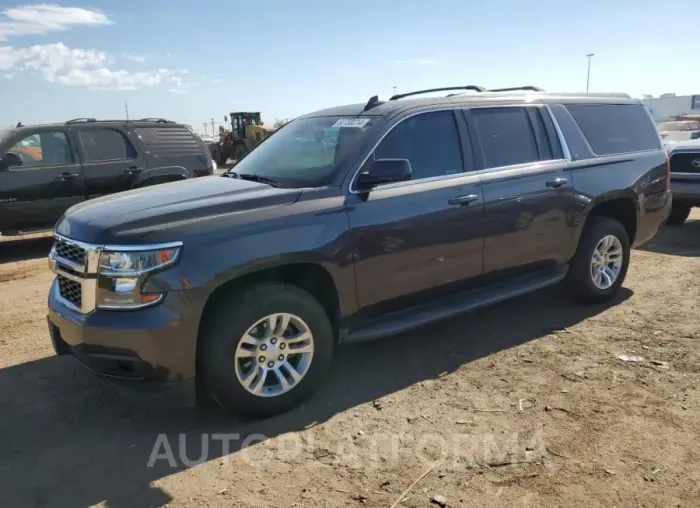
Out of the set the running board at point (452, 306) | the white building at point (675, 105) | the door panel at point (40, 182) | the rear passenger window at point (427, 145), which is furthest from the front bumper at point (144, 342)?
the white building at point (675, 105)

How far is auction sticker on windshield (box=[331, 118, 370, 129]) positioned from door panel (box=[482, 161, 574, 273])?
105cm

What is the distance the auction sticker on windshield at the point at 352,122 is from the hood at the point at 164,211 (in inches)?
33.1

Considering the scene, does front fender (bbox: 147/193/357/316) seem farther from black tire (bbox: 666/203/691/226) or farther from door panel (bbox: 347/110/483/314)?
black tire (bbox: 666/203/691/226)

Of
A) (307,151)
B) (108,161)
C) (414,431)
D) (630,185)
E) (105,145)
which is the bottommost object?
(414,431)

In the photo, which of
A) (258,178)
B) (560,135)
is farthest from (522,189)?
(258,178)

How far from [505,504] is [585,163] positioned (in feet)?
11.6

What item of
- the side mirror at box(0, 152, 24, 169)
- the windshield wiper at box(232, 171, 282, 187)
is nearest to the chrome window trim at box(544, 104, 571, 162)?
the windshield wiper at box(232, 171, 282, 187)

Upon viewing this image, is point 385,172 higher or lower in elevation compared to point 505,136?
lower

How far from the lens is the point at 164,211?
3.60 meters

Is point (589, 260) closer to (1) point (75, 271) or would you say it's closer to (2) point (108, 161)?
(1) point (75, 271)

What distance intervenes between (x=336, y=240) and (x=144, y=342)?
1.32 m

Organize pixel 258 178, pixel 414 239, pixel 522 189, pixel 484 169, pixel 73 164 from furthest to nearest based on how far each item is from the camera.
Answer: pixel 73 164
pixel 522 189
pixel 484 169
pixel 258 178
pixel 414 239

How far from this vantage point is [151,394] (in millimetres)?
3402

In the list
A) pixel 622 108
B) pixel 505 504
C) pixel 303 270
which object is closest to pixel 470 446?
pixel 505 504
